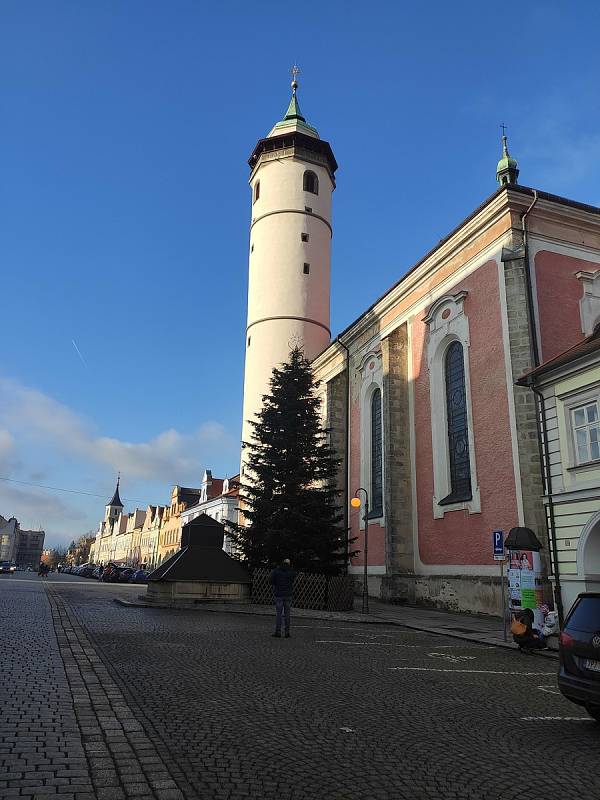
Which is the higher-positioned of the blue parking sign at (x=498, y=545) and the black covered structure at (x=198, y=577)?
the blue parking sign at (x=498, y=545)

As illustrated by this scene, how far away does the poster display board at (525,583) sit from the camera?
14047mm

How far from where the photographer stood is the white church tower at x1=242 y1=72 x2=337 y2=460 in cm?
4147

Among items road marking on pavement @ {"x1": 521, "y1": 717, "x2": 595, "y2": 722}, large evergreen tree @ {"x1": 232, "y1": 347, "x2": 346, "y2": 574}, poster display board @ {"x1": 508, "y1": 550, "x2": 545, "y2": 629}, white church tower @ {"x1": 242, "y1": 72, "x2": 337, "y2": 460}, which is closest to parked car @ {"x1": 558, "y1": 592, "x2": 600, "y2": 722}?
road marking on pavement @ {"x1": 521, "y1": 717, "x2": 595, "y2": 722}

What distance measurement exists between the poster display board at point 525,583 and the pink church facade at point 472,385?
4.14 m

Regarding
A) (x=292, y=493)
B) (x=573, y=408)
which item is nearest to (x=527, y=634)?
(x=573, y=408)

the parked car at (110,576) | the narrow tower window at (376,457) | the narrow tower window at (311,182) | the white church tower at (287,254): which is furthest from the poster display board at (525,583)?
the parked car at (110,576)

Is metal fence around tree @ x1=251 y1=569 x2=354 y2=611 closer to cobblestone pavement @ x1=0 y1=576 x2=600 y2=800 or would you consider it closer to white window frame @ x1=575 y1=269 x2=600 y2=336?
cobblestone pavement @ x1=0 y1=576 x2=600 y2=800

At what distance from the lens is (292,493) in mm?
24547

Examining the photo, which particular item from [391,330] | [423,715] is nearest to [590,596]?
[423,715]

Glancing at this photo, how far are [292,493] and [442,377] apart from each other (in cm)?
751

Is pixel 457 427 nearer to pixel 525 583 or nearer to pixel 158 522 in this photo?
pixel 525 583

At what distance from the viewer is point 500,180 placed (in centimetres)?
3081

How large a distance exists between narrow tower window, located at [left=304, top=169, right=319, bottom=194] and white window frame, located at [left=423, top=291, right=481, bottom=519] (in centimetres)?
2146

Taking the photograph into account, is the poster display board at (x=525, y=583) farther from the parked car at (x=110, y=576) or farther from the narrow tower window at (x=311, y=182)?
the parked car at (x=110, y=576)
